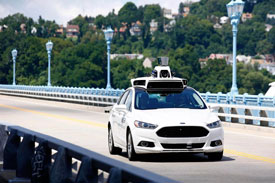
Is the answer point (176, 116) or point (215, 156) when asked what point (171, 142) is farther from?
point (215, 156)

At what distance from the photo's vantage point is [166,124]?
1394cm

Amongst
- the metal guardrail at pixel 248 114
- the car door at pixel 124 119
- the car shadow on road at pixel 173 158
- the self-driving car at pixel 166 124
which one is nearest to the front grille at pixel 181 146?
the self-driving car at pixel 166 124

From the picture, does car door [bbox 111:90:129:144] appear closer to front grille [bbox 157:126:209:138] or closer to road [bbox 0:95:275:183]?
road [bbox 0:95:275:183]

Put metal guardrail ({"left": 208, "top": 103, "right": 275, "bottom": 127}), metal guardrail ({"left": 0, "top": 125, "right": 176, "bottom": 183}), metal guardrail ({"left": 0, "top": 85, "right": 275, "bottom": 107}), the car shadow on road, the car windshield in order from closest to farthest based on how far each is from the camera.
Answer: metal guardrail ({"left": 0, "top": 125, "right": 176, "bottom": 183})
the car shadow on road
the car windshield
metal guardrail ({"left": 208, "top": 103, "right": 275, "bottom": 127})
metal guardrail ({"left": 0, "top": 85, "right": 275, "bottom": 107})

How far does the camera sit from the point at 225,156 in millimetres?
15664

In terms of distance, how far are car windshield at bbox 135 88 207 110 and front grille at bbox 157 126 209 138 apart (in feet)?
3.06

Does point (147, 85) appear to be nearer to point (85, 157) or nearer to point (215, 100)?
point (85, 157)

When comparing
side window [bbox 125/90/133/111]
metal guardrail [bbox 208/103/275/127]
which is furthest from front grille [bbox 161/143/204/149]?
metal guardrail [bbox 208/103/275/127]

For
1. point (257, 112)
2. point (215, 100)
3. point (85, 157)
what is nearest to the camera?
point (85, 157)

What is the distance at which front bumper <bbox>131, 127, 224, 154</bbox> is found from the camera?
13922 mm

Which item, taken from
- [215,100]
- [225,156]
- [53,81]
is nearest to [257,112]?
[215,100]

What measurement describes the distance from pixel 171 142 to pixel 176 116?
521 mm

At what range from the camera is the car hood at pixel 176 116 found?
551 inches

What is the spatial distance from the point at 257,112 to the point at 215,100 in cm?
559
